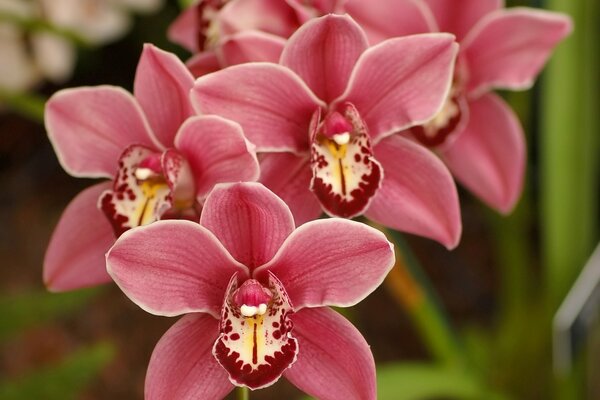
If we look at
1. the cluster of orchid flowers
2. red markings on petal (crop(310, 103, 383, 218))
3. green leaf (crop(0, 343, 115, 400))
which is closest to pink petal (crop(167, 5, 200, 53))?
the cluster of orchid flowers

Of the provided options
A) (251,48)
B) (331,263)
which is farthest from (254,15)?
(331,263)

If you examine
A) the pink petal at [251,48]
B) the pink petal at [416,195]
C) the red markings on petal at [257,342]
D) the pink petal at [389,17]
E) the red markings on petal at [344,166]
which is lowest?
the red markings on petal at [257,342]

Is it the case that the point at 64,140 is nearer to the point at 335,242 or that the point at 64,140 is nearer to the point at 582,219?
the point at 335,242

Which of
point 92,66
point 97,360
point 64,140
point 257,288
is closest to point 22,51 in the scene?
point 92,66

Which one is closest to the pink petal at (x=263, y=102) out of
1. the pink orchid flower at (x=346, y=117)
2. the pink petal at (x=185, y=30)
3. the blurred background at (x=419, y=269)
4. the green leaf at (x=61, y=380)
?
the pink orchid flower at (x=346, y=117)

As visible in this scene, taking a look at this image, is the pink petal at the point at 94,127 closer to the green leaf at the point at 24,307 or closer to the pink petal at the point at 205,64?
the pink petal at the point at 205,64

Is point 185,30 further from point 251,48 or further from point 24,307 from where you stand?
point 24,307

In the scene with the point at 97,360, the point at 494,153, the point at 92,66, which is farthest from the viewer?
the point at 92,66

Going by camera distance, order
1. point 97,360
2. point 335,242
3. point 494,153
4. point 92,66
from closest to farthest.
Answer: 1. point 335,242
2. point 494,153
3. point 97,360
4. point 92,66
